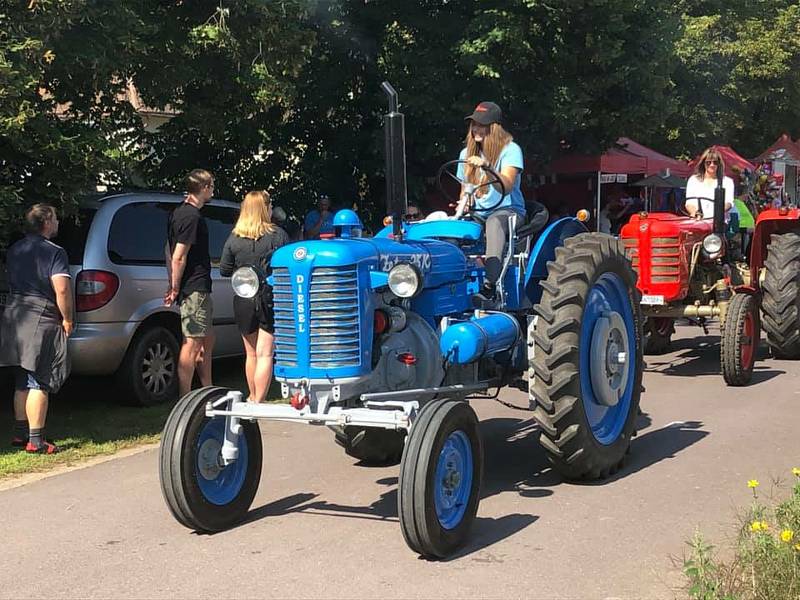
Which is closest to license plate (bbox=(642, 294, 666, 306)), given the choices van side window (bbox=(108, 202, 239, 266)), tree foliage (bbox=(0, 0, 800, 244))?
tree foliage (bbox=(0, 0, 800, 244))

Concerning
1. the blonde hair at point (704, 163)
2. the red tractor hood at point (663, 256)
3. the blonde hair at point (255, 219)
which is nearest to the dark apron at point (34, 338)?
the blonde hair at point (255, 219)

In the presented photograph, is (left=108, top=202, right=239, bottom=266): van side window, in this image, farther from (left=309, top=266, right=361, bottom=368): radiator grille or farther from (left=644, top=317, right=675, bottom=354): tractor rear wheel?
(left=644, top=317, right=675, bottom=354): tractor rear wheel

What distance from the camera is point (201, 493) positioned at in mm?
4887

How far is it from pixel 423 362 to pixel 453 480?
803 mm

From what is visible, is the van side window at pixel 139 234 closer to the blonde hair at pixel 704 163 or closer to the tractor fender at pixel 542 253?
the tractor fender at pixel 542 253

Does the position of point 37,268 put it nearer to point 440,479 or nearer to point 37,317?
point 37,317

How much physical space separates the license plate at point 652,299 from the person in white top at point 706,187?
1.32 m

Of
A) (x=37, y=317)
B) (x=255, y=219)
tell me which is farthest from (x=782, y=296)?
(x=37, y=317)

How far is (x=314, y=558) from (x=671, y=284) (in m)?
5.73

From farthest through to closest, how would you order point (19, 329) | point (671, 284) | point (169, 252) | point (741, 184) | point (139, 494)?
point (741, 184) → point (671, 284) → point (169, 252) → point (19, 329) → point (139, 494)

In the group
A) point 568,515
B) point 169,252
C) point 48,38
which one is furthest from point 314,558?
point 48,38

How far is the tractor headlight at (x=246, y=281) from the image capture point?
4930 millimetres

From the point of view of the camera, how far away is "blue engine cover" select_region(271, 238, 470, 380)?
4.74 meters

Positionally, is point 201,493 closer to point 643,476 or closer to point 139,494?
point 139,494
